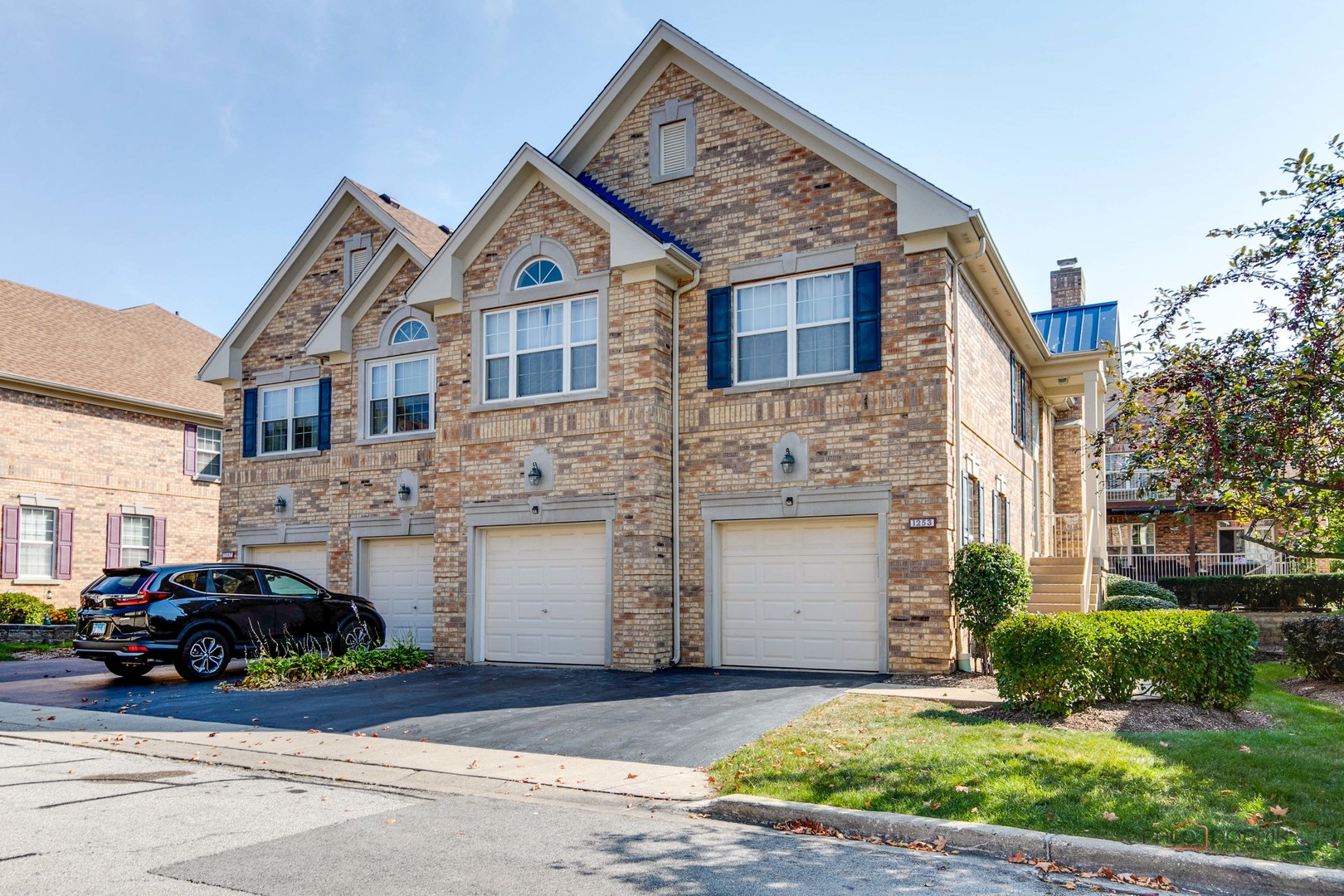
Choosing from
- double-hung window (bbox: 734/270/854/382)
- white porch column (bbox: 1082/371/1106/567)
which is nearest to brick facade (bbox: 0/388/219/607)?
double-hung window (bbox: 734/270/854/382)

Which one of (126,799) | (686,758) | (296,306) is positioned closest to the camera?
(126,799)

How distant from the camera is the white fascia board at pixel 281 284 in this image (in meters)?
21.8

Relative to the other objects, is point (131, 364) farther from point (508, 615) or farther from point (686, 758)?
point (686, 758)

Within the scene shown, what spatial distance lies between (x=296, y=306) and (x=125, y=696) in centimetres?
1097

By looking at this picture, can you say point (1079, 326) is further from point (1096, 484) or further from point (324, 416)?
point (324, 416)

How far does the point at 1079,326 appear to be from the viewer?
26.5 metres

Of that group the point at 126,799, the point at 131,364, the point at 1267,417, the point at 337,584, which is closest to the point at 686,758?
the point at 126,799

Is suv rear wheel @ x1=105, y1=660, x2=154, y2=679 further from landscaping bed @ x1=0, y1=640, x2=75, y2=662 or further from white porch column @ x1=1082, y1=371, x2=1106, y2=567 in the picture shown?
white porch column @ x1=1082, y1=371, x2=1106, y2=567

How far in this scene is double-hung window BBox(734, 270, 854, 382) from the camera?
15.0m

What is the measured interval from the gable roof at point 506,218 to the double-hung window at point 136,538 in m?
14.6

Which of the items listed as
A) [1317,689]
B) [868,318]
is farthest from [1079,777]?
[868,318]

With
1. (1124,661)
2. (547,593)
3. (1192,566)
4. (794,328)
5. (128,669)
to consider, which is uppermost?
(794,328)

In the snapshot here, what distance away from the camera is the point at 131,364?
1126 inches

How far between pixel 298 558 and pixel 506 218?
906cm
